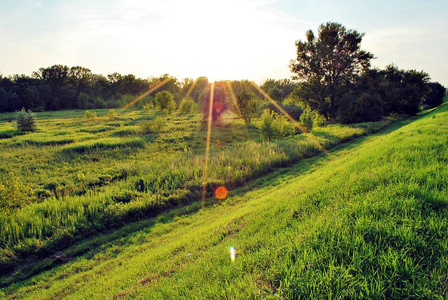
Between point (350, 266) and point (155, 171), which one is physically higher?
point (350, 266)

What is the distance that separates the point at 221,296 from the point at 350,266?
1527 millimetres

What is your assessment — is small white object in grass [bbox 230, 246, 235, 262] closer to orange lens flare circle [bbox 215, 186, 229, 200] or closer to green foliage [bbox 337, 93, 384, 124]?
orange lens flare circle [bbox 215, 186, 229, 200]

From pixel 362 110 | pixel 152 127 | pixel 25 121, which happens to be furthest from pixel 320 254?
pixel 362 110

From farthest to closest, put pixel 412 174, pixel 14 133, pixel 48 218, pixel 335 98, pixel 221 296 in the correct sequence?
pixel 335 98 → pixel 14 133 → pixel 48 218 → pixel 412 174 → pixel 221 296

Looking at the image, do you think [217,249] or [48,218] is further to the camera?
[48,218]

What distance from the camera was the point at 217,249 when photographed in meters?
4.28

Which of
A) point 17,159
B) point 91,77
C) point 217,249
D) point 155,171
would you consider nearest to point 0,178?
point 17,159

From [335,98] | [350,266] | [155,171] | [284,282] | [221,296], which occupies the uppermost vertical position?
[335,98]

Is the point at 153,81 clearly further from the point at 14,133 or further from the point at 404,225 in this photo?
the point at 404,225

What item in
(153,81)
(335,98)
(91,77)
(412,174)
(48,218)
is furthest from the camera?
(153,81)

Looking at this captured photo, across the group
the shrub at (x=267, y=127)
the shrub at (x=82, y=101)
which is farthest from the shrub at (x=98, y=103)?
the shrub at (x=267, y=127)

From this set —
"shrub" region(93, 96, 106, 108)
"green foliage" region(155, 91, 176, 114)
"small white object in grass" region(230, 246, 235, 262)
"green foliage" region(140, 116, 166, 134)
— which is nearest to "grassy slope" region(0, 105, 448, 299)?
"small white object in grass" region(230, 246, 235, 262)

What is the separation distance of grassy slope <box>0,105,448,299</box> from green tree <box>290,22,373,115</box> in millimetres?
37864

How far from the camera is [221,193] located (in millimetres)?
10773
